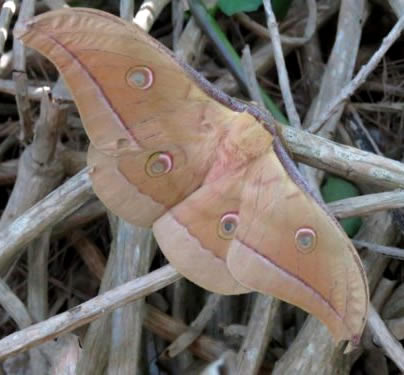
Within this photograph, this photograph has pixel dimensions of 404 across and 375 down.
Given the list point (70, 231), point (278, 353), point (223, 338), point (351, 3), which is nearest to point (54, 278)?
point (70, 231)

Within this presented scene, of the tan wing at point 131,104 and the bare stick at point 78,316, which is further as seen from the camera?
the bare stick at point 78,316

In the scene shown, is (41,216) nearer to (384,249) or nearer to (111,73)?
(111,73)

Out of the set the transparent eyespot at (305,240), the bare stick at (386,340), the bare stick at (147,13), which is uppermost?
the bare stick at (147,13)

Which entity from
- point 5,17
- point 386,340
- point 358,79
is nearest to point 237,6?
point 358,79

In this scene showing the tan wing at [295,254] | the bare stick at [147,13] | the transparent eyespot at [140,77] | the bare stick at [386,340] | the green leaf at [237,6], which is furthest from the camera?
the green leaf at [237,6]

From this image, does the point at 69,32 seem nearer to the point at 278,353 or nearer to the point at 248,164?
the point at 248,164

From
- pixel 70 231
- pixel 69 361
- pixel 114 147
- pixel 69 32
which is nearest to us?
pixel 69 32

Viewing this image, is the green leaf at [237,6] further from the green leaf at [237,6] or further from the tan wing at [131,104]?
the tan wing at [131,104]

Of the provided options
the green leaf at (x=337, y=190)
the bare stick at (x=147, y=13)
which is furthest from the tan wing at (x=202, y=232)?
the bare stick at (x=147, y=13)
